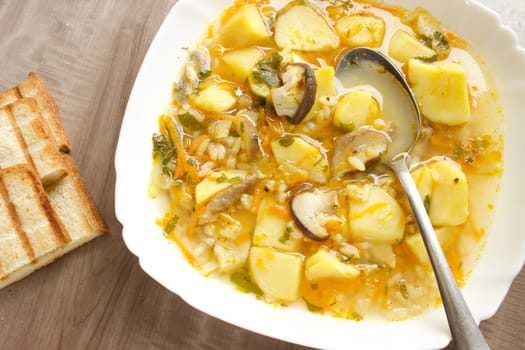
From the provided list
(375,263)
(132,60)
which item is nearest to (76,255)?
(132,60)

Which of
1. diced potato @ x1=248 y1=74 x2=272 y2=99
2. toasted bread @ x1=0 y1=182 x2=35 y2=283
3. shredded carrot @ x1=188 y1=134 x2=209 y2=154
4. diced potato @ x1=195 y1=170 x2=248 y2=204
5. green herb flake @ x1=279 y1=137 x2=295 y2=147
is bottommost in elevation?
toasted bread @ x1=0 y1=182 x2=35 y2=283

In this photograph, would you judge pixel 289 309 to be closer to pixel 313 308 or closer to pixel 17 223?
pixel 313 308

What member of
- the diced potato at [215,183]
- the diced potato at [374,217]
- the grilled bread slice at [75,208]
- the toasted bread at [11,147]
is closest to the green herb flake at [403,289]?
the diced potato at [374,217]

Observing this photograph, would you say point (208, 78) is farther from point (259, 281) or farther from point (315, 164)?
point (259, 281)

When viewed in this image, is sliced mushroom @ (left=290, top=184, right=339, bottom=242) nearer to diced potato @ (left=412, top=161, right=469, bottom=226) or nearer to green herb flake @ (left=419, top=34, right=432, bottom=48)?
diced potato @ (left=412, top=161, right=469, bottom=226)

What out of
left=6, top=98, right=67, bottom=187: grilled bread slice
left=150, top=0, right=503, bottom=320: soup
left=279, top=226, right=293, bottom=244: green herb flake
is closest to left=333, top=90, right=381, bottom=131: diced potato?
left=150, top=0, right=503, bottom=320: soup

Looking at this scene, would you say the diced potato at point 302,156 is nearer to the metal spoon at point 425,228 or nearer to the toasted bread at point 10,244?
the metal spoon at point 425,228
